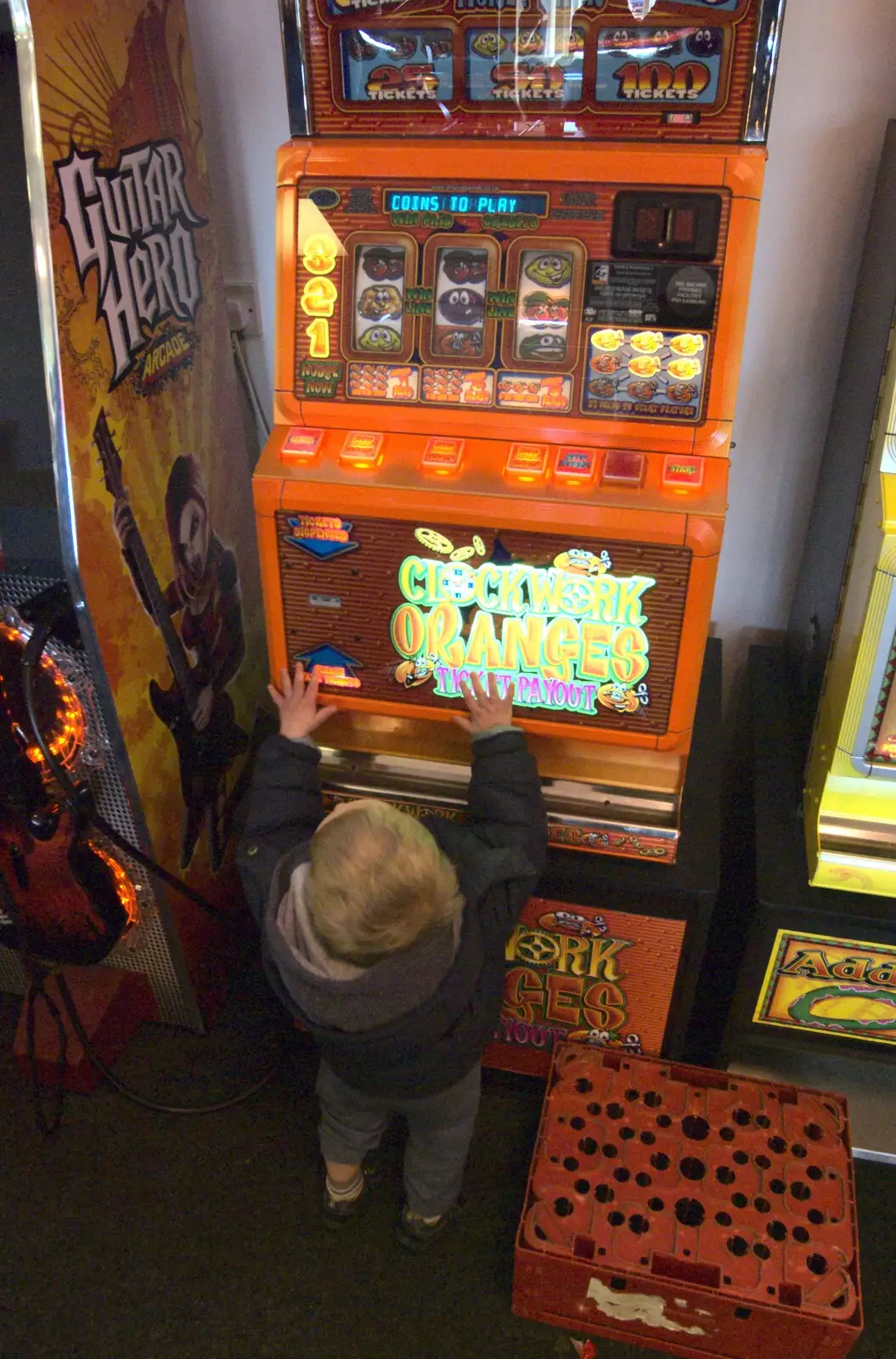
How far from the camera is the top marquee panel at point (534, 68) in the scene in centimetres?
141

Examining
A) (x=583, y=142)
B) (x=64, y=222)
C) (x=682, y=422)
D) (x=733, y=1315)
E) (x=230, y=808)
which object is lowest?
(x=733, y=1315)

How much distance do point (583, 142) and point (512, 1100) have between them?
196cm

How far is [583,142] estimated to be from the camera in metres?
1.50

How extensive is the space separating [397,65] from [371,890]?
1.24m

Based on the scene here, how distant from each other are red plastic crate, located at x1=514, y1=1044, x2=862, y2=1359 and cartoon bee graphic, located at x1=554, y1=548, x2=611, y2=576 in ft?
3.57

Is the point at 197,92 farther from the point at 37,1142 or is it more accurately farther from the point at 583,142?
the point at 37,1142

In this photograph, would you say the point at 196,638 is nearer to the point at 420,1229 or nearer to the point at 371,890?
the point at 371,890

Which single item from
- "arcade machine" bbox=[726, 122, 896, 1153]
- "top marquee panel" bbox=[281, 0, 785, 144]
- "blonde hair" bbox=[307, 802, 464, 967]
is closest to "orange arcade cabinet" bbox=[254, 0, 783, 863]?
"top marquee panel" bbox=[281, 0, 785, 144]

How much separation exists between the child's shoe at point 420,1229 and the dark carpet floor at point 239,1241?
0.03 m

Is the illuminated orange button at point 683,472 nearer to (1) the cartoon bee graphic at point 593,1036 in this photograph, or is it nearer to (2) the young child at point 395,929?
(2) the young child at point 395,929

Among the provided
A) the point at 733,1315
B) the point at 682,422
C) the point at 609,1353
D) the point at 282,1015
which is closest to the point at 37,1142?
the point at 282,1015

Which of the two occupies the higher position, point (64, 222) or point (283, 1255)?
point (64, 222)

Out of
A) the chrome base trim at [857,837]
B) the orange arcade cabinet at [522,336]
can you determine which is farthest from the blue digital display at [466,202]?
the chrome base trim at [857,837]

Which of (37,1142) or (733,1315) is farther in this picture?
(37,1142)
